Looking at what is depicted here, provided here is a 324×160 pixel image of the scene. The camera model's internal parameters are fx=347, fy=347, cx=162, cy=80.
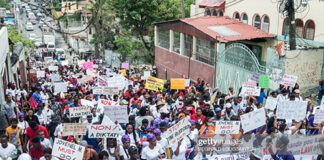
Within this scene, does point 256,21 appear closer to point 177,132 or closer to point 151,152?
point 177,132

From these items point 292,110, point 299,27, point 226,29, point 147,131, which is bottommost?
point 147,131

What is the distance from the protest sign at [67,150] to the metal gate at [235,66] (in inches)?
376

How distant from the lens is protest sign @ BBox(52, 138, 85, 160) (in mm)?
6484

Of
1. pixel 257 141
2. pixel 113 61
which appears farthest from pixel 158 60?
pixel 257 141

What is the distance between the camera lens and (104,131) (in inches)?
284

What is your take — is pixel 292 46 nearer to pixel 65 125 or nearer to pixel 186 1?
pixel 65 125

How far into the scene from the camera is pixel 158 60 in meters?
25.7

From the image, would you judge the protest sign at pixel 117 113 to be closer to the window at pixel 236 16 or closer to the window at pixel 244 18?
the window at pixel 244 18

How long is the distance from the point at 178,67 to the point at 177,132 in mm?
15733

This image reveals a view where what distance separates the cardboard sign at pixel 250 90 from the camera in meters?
10.9

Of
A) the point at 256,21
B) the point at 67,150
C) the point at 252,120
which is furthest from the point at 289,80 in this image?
the point at 256,21

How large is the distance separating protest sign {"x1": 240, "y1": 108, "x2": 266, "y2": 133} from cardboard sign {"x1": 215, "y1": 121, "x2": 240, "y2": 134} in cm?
29

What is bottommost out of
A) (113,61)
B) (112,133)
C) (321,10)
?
(113,61)

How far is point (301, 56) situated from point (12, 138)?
446 inches
